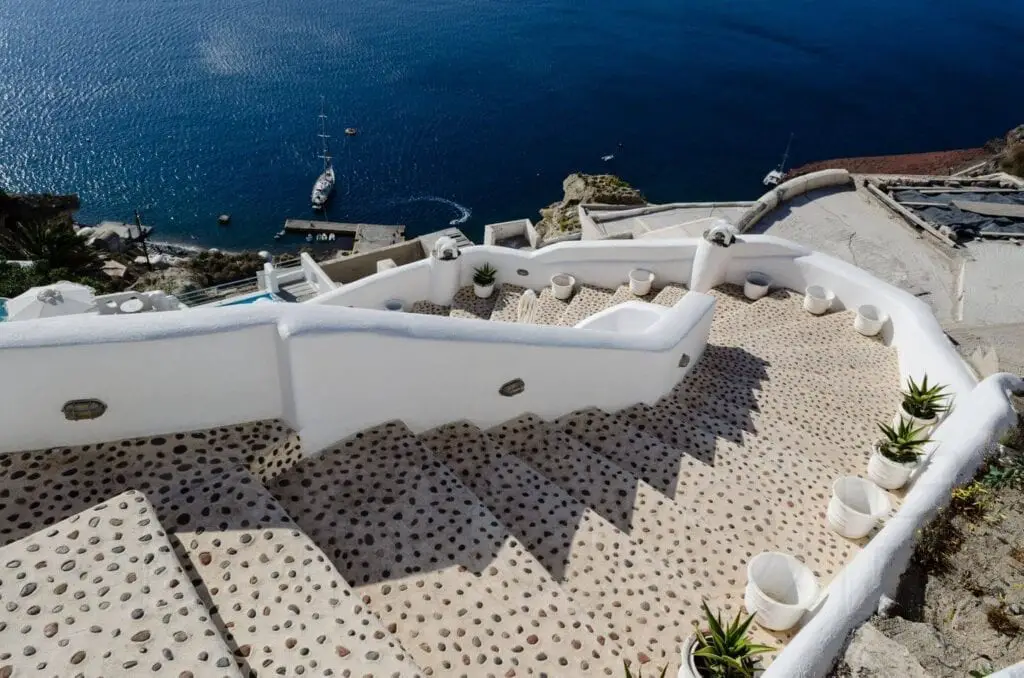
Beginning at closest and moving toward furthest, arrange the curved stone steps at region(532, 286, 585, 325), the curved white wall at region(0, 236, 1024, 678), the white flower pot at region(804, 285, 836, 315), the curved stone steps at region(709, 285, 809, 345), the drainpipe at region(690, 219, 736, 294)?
1. the curved white wall at region(0, 236, 1024, 678)
2. the curved stone steps at region(709, 285, 809, 345)
3. the white flower pot at region(804, 285, 836, 315)
4. the drainpipe at region(690, 219, 736, 294)
5. the curved stone steps at region(532, 286, 585, 325)

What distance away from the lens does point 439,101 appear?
51.9m

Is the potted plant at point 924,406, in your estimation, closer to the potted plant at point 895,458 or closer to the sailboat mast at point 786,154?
the potted plant at point 895,458

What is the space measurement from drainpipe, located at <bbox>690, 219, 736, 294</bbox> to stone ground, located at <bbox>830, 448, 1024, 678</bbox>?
19.2ft

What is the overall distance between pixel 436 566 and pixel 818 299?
26.6ft

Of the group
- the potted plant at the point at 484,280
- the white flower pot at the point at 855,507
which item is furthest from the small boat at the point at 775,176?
the white flower pot at the point at 855,507

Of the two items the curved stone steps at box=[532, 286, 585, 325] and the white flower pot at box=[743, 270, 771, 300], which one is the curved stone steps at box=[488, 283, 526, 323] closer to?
the curved stone steps at box=[532, 286, 585, 325]

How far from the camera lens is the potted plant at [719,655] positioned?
4270 millimetres

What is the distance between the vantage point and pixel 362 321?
5.53m

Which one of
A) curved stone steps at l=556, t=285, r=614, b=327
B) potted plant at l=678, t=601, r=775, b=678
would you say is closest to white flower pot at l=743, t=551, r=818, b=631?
potted plant at l=678, t=601, r=775, b=678

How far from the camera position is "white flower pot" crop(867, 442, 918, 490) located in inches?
271

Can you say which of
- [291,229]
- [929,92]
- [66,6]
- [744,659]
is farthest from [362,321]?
[66,6]

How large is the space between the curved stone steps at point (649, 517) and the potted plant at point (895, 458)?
1.75 metres

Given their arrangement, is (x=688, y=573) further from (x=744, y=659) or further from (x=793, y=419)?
(x=793, y=419)

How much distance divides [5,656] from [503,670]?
2640 millimetres
